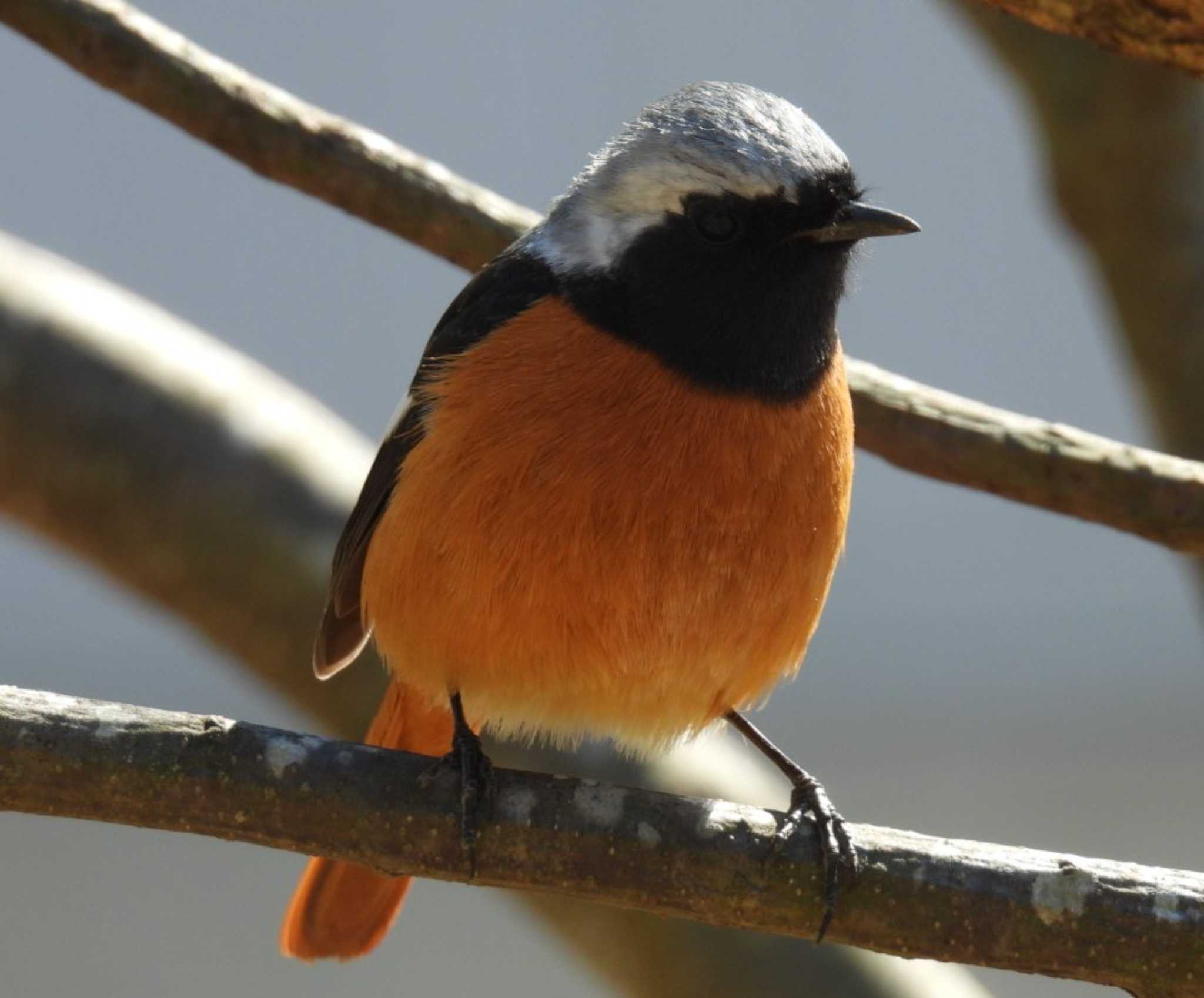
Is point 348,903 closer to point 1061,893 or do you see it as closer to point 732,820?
point 732,820

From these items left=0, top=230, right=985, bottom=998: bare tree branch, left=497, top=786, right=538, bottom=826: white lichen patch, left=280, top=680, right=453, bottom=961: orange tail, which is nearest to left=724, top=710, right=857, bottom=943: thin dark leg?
left=497, top=786, right=538, bottom=826: white lichen patch

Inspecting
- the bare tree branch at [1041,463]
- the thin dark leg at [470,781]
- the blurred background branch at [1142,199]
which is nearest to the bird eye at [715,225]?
the bare tree branch at [1041,463]

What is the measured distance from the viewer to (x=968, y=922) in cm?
259

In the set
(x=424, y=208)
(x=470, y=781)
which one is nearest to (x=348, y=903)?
(x=470, y=781)

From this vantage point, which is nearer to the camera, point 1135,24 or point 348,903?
point 1135,24

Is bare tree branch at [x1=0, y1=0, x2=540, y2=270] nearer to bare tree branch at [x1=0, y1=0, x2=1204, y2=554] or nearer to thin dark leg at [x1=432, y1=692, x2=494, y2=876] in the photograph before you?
bare tree branch at [x1=0, y1=0, x2=1204, y2=554]

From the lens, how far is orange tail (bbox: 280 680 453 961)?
3.75 metres

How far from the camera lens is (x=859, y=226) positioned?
305cm

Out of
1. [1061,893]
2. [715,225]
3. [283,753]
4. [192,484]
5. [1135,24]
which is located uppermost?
[1135,24]

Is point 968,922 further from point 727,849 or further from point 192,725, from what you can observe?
point 192,725

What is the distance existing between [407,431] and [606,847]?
3.85 ft

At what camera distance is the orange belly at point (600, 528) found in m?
3.02

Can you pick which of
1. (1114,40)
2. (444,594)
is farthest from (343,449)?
(1114,40)

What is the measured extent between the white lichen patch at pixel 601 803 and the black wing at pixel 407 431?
0.97 metres
